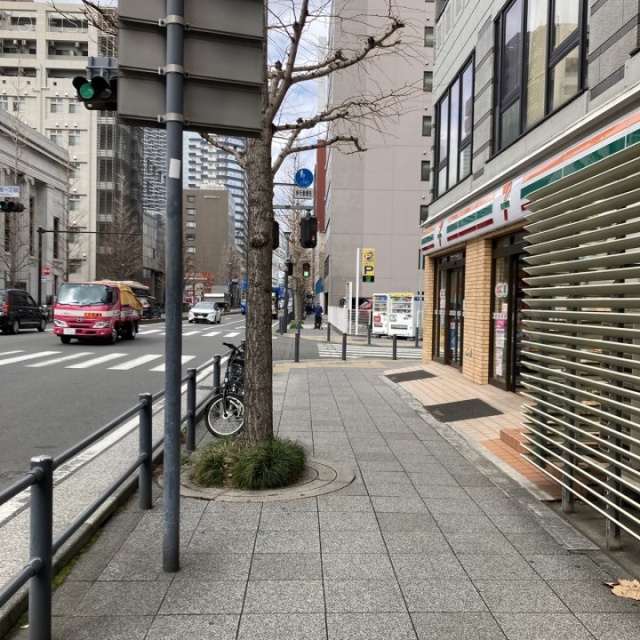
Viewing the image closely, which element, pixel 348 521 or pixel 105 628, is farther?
pixel 348 521

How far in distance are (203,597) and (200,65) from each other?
3047 mm

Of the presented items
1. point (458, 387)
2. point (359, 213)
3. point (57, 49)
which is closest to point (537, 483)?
point (458, 387)

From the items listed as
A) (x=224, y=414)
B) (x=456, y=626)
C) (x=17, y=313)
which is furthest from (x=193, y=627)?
(x=17, y=313)

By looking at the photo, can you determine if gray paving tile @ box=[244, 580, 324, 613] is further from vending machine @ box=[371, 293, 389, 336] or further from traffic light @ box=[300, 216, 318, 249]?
vending machine @ box=[371, 293, 389, 336]

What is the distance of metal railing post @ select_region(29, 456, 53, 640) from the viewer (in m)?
2.69

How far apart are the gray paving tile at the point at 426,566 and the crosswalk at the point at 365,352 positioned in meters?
14.5

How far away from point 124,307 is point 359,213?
29.8 m

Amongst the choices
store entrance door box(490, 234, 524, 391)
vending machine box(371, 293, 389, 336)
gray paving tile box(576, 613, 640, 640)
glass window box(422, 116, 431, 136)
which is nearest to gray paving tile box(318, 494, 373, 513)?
gray paving tile box(576, 613, 640, 640)

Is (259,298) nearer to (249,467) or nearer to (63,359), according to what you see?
(249,467)

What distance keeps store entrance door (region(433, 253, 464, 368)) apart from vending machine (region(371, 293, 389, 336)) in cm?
1403

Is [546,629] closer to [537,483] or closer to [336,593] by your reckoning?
[336,593]

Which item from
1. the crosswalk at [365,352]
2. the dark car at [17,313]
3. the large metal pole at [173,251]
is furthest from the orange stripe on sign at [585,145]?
the dark car at [17,313]

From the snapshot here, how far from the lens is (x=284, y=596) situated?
10.8 feet

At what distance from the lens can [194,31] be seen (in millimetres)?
3508
